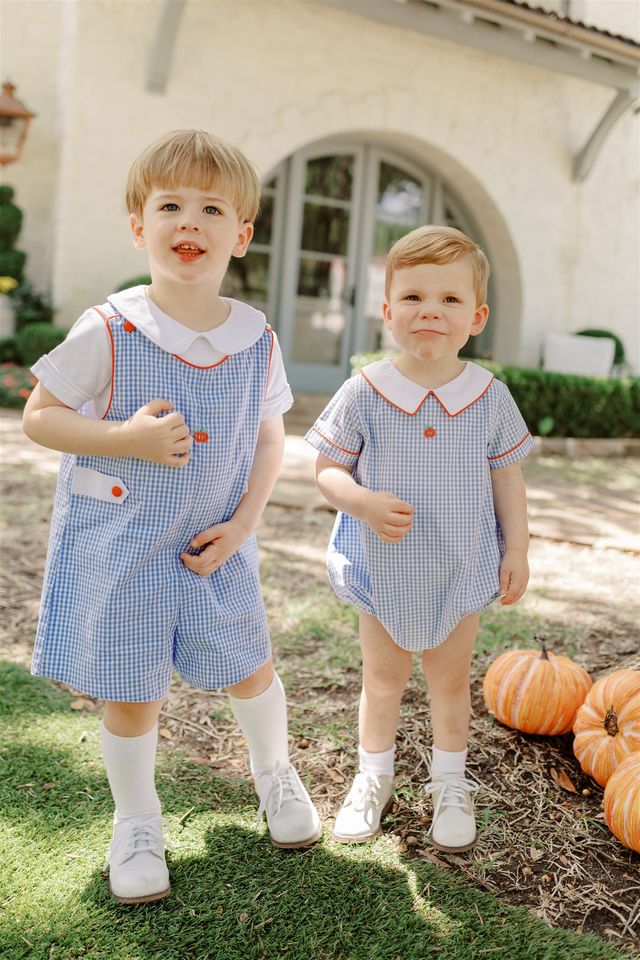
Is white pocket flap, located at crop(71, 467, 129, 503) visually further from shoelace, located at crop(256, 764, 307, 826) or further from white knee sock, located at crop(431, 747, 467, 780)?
white knee sock, located at crop(431, 747, 467, 780)

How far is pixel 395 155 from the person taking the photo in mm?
10016

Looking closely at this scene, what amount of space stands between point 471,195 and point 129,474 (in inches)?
368

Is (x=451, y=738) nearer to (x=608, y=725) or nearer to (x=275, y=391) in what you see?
(x=608, y=725)

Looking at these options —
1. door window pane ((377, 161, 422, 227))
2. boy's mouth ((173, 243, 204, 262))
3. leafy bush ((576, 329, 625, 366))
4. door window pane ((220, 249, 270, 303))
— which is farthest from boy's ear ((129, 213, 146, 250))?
leafy bush ((576, 329, 625, 366))

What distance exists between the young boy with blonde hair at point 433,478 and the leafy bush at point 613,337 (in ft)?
29.8

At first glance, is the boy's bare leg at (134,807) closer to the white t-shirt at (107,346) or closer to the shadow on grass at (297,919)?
the shadow on grass at (297,919)

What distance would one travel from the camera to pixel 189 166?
154cm

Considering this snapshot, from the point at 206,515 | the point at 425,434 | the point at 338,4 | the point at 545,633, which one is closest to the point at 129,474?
the point at 206,515

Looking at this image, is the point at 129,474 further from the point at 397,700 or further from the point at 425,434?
the point at 397,700

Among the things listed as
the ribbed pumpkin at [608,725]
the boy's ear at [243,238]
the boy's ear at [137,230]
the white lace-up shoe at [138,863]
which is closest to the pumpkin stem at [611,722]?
the ribbed pumpkin at [608,725]

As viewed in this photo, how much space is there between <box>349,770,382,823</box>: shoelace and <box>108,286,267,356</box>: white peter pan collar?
0.98 metres

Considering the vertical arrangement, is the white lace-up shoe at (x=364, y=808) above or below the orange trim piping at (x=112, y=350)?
below

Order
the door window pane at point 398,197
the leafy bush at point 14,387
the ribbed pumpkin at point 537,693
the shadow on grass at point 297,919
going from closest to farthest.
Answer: the shadow on grass at point 297,919, the ribbed pumpkin at point 537,693, the leafy bush at point 14,387, the door window pane at point 398,197

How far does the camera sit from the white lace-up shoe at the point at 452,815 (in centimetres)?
179
